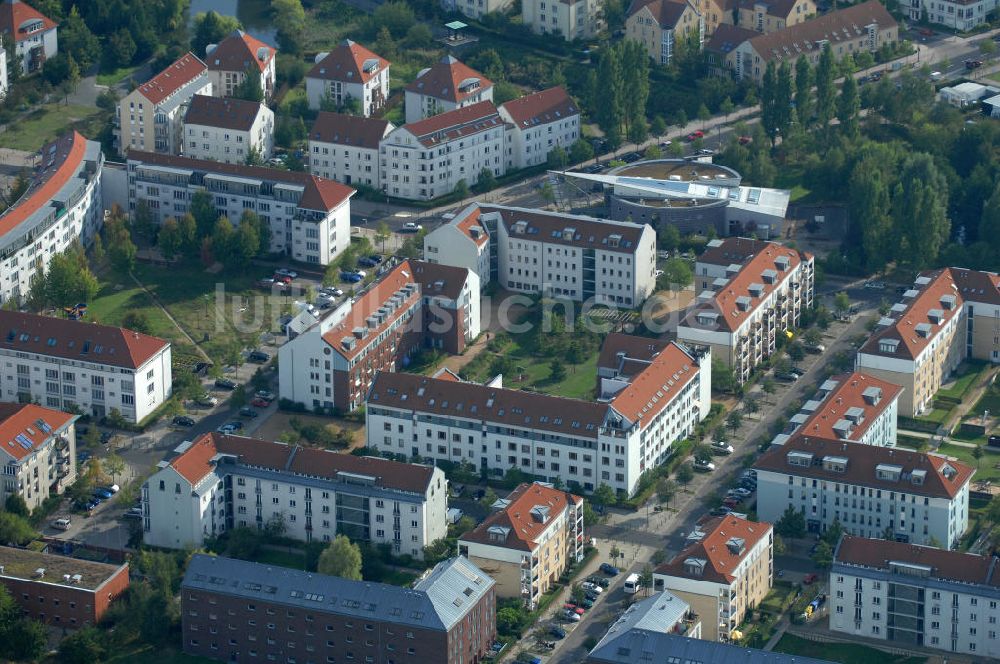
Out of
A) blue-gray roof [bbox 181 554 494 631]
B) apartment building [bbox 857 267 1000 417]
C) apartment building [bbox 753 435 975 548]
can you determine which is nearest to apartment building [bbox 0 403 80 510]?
blue-gray roof [bbox 181 554 494 631]

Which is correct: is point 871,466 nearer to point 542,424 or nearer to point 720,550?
point 720,550

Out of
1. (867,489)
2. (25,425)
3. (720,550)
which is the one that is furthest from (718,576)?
(25,425)

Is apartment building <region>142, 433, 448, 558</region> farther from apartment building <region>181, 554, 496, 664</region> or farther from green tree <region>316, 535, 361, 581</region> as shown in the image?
apartment building <region>181, 554, 496, 664</region>

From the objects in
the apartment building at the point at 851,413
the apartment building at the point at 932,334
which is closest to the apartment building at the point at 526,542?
the apartment building at the point at 851,413

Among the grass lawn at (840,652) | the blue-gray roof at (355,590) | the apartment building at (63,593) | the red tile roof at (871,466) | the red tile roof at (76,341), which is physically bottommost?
the grass lawn at (840,652)

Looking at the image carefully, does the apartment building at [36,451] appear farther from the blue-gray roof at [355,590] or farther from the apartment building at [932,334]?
the apartment building at [932,334]
